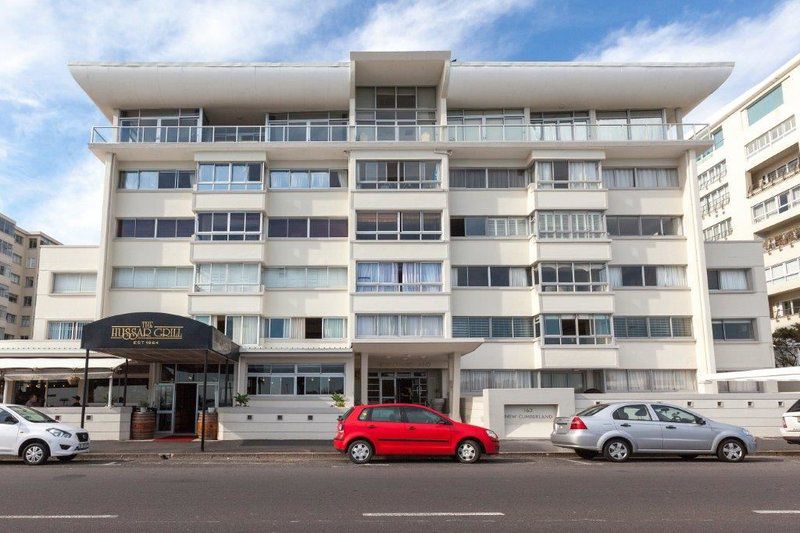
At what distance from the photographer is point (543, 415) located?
23.6 metres

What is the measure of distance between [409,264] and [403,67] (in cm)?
898

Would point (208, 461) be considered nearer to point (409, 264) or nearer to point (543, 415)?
point (543, 415)

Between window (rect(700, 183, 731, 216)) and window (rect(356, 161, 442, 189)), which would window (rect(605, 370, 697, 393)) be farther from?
window (rect(700, 183, 731, 216))

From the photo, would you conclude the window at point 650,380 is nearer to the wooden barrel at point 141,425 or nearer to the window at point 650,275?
the window at point 650,275

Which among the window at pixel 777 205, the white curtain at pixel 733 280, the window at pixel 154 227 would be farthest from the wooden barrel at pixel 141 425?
the window at pixel 777 205

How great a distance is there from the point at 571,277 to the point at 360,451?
16.9m

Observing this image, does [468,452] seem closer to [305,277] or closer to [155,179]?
[305,277]

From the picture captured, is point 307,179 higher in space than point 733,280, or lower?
higher

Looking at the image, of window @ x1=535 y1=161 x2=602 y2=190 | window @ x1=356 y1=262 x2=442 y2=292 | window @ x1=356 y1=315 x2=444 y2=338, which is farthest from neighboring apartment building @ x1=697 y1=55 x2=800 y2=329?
window @ x1=356 y1=315 x2=444 y2=338

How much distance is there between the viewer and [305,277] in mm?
30312

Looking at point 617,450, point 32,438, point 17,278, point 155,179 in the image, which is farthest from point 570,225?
point 17,278

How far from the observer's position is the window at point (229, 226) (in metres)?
29.8

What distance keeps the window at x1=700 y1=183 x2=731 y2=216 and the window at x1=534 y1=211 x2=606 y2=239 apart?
77.8 ft

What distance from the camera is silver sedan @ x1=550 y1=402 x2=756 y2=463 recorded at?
15289 millimetres
